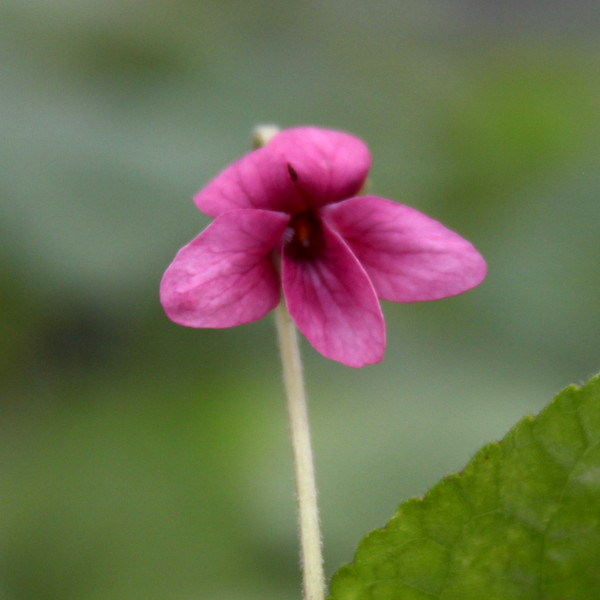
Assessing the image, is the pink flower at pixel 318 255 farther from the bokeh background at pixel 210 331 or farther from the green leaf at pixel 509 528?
the bokeh background at pixel 210 331

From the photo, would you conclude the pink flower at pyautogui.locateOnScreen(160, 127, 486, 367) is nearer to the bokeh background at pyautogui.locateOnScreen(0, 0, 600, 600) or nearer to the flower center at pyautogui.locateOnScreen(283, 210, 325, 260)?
the flower center at pyautogui.locateOnScreen(283, 210, 325, 260)

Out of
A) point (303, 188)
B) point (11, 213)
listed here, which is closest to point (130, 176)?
point (11, 213)

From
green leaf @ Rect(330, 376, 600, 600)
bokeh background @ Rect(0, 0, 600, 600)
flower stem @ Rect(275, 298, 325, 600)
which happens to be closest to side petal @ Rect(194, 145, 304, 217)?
flower stem @ Rect(275, 298, 325, 600)

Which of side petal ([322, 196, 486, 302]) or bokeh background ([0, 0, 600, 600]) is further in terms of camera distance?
bokeh background ([0, 0, 600, 600])

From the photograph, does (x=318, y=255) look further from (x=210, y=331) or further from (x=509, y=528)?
(x=210, y=331)

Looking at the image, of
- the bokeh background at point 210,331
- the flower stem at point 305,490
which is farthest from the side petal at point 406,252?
the bokeh background at point 210,331

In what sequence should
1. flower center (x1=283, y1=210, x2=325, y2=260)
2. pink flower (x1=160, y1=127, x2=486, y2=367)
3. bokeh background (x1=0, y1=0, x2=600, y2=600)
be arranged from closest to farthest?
pink flower (x1=160, y1=127, x2=486, y2=367) → flower center (x1=283, y1=210, x2=325, y2=260) → bokeh background (x1=0, y1=0, x2=600, y2=600)

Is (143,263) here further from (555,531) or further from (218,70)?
(555,531)
